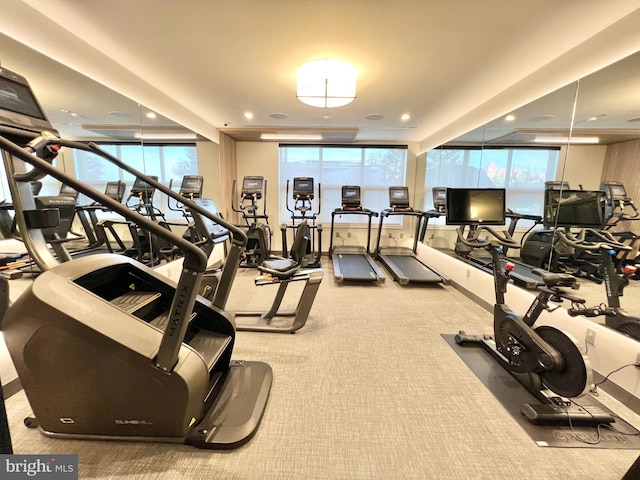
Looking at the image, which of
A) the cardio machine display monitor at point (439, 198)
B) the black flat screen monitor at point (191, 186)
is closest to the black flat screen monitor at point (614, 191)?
the cardio machine display monitor at point (439, 198)

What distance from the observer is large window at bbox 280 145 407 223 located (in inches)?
269

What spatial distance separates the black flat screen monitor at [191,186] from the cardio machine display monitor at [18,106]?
3400mm

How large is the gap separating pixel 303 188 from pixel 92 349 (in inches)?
192

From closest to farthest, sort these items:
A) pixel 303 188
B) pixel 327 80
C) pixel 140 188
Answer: pixel 327 80
pixel 140 188
pixel 303 188

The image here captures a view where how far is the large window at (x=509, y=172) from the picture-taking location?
12.7 feet

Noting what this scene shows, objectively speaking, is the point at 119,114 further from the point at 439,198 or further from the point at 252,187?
the point at 439,198

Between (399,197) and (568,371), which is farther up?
(399,197)

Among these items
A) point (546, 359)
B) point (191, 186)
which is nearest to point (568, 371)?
point (546, 359)

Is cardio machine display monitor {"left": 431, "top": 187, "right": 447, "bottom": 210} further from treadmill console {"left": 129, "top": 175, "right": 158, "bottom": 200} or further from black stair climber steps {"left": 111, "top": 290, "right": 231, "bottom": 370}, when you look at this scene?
treadmill console {"left": 129, "top": 175, "right": 158, "bottom": 200}

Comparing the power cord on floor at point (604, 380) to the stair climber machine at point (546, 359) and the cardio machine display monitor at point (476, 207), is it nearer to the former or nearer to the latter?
the stair climber machine at point (546, 359)

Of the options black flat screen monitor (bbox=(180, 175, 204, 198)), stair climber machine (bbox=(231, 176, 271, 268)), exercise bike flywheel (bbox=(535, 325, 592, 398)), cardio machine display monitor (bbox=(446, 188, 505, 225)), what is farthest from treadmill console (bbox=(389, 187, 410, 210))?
exercise bike flywheel (bbox=(535, 325, 592, 398))

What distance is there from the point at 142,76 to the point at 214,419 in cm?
387

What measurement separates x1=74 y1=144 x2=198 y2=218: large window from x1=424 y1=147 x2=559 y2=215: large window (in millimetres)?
4960

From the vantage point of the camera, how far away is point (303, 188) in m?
5.89
